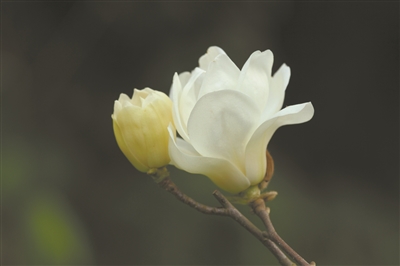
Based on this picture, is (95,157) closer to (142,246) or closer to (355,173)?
(142,246)

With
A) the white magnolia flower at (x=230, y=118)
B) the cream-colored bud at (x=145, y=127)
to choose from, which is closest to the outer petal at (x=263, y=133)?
the white magnolia flower at (x=230, y=118)

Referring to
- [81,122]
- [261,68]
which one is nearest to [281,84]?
[261,68]

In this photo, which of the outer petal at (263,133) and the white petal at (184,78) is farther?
the white petal at (184,78)

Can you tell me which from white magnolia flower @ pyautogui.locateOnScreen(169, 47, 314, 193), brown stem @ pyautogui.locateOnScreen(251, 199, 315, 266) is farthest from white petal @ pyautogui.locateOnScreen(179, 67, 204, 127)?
brown stem @ pyautogui.locateOnScreen(251, 199, 315, 266)

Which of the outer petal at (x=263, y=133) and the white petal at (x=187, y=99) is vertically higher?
the white petal at (x=187, y=99)

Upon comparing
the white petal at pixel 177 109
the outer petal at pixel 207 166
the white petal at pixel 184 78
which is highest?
the white petal at pixel 184 78

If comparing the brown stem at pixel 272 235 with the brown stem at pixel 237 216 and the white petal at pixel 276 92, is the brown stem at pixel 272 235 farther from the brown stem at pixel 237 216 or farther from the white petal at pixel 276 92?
the white petal at pixel 276 92

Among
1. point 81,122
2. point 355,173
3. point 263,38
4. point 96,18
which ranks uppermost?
point 96,18
